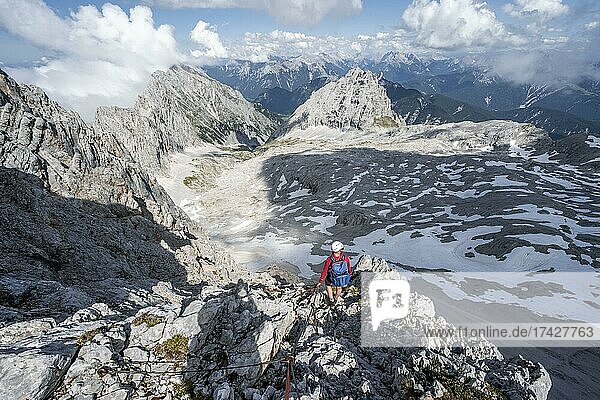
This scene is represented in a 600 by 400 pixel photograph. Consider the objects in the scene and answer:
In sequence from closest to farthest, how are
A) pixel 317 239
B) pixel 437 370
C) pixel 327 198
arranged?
pixel 437 370 → pixel 317 239 → pixel 327 198

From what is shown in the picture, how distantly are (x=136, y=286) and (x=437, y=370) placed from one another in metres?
20.4

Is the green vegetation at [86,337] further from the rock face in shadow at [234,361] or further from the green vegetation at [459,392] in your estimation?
the green vegetation at [459,392]

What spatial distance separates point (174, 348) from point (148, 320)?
5.84 ft

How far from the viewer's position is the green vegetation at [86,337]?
12354 millimetres

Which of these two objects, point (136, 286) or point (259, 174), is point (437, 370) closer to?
point (136, 286)

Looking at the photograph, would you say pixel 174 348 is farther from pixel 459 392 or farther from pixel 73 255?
pixel 73 255

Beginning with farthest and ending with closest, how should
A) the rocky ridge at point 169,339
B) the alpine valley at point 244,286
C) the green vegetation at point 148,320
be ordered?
the green vegetation at point 148,320 → the alpine valley at point 244,286 → the rocky ridge at point 169,339

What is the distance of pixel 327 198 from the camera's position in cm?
11069

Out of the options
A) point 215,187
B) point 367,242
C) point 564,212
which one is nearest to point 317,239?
point 367,242

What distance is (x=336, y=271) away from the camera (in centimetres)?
1991

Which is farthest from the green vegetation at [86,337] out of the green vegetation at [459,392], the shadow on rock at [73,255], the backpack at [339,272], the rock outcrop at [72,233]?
the backpack at [339,272]

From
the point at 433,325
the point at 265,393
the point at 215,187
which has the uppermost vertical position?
the point at 265,393

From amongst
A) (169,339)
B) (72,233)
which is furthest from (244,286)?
(72,233)

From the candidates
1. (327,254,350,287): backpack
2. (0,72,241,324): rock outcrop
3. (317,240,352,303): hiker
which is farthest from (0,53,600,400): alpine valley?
(327,254,350,287): backpack
